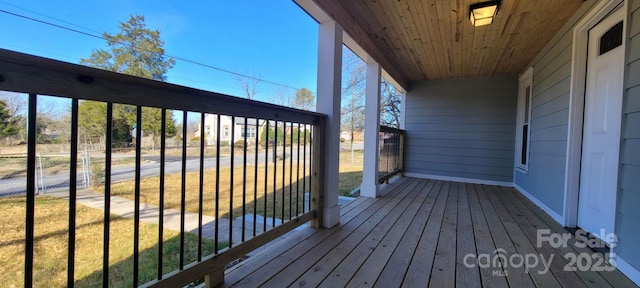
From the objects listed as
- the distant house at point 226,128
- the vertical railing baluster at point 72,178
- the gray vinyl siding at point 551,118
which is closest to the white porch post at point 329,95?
the distant house at point 226,128

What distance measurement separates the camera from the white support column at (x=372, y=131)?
12.1 feet

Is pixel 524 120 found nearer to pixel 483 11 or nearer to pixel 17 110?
pixel 483 11

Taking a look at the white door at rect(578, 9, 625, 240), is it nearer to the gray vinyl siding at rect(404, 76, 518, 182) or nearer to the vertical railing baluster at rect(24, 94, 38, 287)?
the gray vinyl siding at rect(404, 76, 518, 182)

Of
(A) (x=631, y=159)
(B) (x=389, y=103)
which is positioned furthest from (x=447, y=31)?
(B) (x=389, y=103)

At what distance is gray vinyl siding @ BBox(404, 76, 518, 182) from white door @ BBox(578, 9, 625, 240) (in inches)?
99.5

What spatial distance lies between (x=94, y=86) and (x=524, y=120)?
5.38 metres

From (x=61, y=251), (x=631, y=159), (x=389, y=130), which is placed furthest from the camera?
(x=389, y=130)

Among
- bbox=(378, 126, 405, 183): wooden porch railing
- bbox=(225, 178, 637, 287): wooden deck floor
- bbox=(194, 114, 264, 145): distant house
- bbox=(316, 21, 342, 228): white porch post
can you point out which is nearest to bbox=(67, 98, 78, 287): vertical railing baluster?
bbox=(194, 114, 264, 145): distant house

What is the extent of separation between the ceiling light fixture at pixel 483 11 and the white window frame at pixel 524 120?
7.04 feet

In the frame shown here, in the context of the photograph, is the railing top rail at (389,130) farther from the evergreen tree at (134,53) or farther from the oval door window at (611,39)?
the evergreen tree at (134,53)

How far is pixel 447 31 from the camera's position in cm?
307

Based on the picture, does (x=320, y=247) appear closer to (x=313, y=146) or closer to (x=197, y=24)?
(x=313, y=146)

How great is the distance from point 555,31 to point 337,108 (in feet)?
8.84

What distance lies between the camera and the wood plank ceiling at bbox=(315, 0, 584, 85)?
249 centimetres
